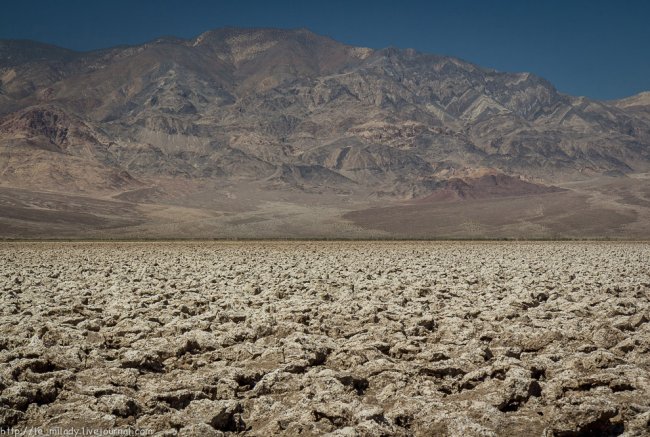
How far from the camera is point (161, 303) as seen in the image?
36.9 feet

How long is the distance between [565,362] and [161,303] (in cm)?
742

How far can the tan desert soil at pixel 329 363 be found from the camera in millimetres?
5281

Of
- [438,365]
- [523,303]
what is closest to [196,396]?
[438,365]

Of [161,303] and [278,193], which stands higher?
[278,193]

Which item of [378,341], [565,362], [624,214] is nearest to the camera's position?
[565,362]

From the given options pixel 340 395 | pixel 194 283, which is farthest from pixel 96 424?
pixel 194 283

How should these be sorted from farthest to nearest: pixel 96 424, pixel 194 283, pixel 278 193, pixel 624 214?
pixel 278 193 < pixel 624 214 < pixel 194 283 < pixel 96 424

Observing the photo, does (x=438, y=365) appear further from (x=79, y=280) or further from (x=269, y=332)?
(x=79, y=280)

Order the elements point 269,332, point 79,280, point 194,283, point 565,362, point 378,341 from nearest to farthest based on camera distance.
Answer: point 565,362
point 378,341
point 269,332
point 194,283
point 79,280

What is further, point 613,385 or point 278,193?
point 278,193

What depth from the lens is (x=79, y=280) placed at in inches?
648

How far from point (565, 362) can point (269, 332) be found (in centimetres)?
421

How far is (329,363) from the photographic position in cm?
736

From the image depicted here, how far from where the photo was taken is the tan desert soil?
17.3 ft
